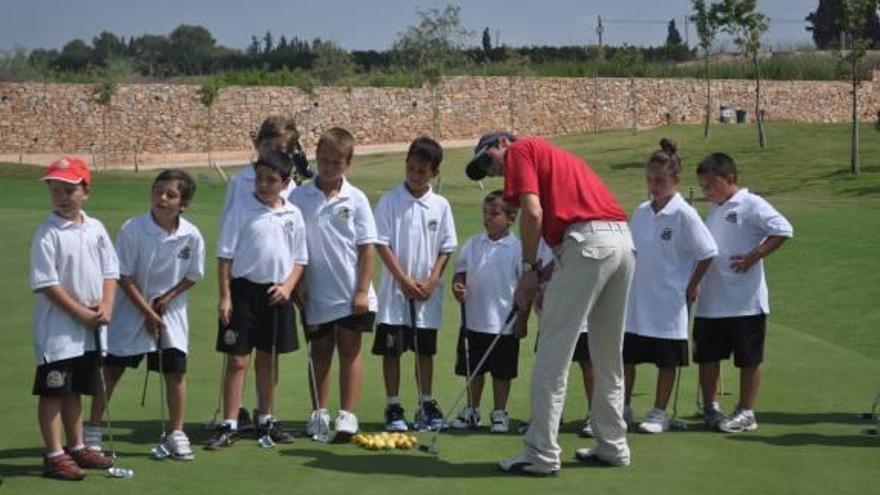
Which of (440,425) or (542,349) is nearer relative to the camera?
(542,349)

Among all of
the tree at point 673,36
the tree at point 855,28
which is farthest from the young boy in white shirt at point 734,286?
the tree at point 673,36

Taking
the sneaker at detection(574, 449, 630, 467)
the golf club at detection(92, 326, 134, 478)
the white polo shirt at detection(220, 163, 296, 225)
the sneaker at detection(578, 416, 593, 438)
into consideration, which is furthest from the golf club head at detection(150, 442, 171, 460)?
the sneaker at detection(578, 416, 593, 438)

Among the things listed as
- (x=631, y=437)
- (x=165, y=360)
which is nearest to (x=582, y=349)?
(x=631, y=437)

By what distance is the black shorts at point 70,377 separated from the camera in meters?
Result: 7.24

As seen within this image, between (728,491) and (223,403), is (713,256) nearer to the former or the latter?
(728,491)

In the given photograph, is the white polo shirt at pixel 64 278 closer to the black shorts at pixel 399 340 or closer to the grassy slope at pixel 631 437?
the grassy slope at pixel 631 437

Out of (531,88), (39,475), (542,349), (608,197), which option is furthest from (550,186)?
(531,88)

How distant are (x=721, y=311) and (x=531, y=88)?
57.1 m

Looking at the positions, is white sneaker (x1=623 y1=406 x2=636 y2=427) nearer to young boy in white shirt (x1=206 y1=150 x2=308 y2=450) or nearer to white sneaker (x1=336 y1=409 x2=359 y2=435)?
white sneaker (x1=336 y1=409 x2=359 y2=435)

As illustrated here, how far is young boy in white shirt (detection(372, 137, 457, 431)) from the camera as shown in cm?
889

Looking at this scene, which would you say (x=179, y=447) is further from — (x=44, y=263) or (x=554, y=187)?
(x=554, y=187)

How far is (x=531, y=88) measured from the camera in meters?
65.7

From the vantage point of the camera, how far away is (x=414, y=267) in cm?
901

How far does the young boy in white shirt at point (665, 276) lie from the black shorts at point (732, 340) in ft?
0.74
